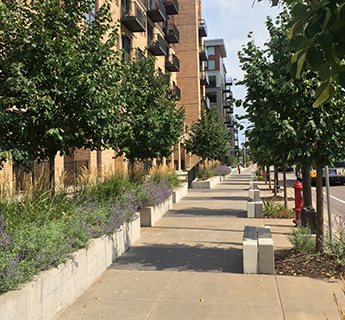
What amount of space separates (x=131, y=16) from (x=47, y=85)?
18.8 meters

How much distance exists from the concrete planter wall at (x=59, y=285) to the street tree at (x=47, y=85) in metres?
1.92

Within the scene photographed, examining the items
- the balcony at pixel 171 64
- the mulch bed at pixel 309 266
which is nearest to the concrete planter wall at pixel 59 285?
the mulch bed at pixel 309 266

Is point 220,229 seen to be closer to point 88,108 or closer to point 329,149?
point 329,149

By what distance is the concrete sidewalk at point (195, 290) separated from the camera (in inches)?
167

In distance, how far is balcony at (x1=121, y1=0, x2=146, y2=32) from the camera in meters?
23.2

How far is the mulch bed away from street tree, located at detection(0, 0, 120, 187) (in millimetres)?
4006

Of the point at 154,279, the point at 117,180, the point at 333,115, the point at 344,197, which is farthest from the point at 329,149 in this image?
the point at 344,197

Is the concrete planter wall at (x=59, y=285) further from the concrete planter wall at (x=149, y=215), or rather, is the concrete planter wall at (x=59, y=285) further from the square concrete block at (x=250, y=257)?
the concrete planter wall at (x=149, y=215)

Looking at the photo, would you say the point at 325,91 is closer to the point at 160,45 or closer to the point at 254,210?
the point at 254,210

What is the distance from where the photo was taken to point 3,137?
6.13m

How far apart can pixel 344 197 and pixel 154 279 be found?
14113 mm

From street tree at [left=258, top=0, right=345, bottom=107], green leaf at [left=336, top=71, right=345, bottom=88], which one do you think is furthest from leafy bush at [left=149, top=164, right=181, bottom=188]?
green leaf at [left=336, top=71, right=345, bottom=88]

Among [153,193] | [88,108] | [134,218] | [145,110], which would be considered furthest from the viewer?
[145,110]

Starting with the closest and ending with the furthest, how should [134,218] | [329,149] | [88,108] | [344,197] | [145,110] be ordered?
[329,149] < [88,108] < [134,218] < [145,110] < [344,197]
